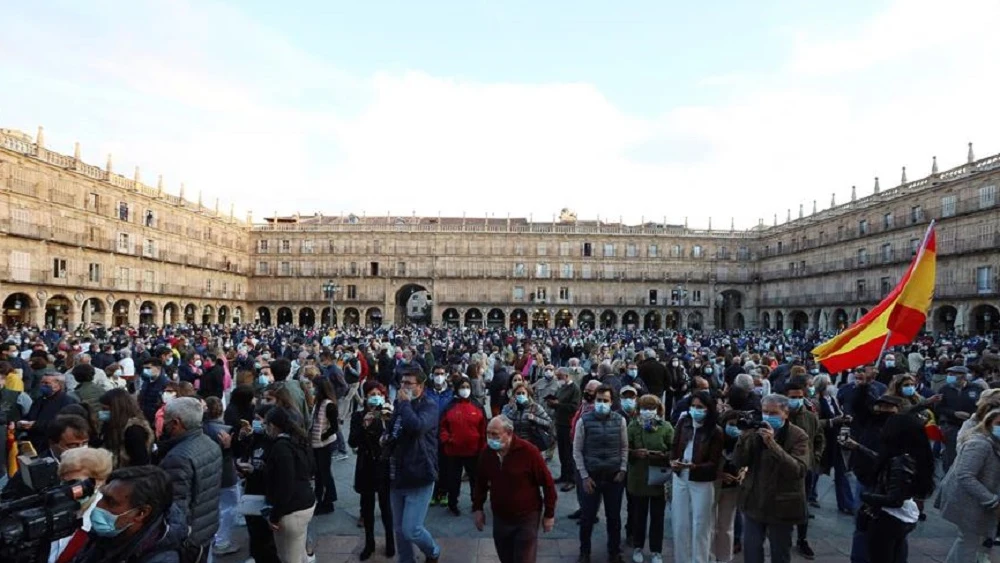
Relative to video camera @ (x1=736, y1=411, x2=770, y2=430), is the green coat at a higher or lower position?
lower

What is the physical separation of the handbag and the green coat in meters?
0.03

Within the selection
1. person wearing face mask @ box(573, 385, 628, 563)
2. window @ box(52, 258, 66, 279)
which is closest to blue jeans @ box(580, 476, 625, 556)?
person wearing face mask @ box(573, 385, 628, 563)

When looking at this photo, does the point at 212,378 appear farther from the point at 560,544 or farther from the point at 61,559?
the point at 61,559

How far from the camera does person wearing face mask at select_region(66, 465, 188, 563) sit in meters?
2.42

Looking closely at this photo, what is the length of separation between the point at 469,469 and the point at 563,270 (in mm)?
46953

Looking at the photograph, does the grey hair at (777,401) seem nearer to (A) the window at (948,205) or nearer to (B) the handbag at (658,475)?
(B) the handbag at (658,475)

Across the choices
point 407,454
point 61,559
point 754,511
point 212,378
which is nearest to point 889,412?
point 754,511

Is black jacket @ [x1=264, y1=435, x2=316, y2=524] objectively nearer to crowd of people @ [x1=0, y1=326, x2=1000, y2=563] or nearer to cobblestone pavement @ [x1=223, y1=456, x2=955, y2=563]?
crowd of people @ [x1=0, y1=326, x2=1000, y2=563]

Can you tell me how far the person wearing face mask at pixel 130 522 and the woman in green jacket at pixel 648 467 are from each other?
375cm

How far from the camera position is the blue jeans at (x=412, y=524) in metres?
4.61

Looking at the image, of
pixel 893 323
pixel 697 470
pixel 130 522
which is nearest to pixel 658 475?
pixel 697 470

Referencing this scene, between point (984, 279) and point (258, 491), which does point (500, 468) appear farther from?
point (984, 279)

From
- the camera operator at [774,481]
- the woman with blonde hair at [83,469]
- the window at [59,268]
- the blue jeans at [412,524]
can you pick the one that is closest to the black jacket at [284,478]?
the blue jeans at [412,524]

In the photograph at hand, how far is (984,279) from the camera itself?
102ft
